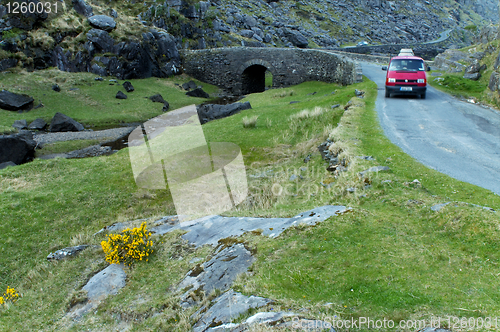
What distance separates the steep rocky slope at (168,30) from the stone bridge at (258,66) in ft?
12.4

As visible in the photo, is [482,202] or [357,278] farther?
[482,202]

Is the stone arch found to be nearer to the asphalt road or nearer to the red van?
the red van

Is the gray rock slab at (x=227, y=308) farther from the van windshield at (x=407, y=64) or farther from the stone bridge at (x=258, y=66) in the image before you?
the stone bridge at (x=258, y=66)

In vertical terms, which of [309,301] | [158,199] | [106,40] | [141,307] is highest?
[106,40]

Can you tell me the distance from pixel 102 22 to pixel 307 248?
39.6 meters

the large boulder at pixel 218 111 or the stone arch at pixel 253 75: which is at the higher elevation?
the stone arch at pixel 253 75

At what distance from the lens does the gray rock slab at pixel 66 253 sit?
27.9 feet

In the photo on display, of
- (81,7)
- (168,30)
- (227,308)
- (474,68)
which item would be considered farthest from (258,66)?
(227,308)

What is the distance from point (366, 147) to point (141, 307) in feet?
28.0

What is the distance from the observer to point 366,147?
11.5m

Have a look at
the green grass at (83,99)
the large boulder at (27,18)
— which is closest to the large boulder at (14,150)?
the green grass at (83,99)

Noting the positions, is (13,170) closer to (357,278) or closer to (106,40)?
(357,278)

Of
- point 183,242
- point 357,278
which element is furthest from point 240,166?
point 357,278

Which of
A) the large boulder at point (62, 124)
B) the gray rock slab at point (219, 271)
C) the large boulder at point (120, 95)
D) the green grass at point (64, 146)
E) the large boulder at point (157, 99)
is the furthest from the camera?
the large boulder at point (157, 99)
